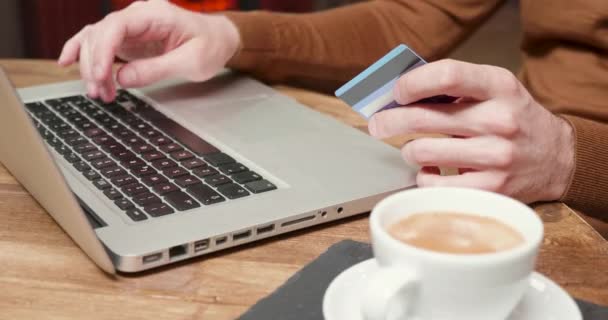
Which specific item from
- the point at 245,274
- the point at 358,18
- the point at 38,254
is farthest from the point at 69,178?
the point at 358,18

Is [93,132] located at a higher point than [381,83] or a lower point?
lower

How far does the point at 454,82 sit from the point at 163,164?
0.30 m

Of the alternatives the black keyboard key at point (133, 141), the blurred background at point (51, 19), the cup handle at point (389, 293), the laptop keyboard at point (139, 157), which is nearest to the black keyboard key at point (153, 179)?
the laptop keyboard at point (139, 157)

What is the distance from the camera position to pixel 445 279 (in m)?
0.48

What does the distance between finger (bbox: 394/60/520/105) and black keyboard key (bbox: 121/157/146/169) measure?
264mm

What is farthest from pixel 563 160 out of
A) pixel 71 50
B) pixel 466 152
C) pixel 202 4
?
pixel 202 4

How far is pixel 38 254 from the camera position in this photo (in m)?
0.67

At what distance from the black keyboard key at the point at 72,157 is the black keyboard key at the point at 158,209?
6.0 inches

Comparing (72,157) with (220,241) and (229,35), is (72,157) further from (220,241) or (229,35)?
(229,35)

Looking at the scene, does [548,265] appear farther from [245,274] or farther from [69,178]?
[69,178]

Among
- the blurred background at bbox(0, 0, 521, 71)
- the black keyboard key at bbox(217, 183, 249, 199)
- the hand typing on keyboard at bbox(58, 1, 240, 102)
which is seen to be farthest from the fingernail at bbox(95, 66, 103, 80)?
the blurred background at bbox(0, 0, 521, 71)

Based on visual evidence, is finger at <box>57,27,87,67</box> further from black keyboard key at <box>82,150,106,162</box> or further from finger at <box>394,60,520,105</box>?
finger at <box>394,60,520,105</box>

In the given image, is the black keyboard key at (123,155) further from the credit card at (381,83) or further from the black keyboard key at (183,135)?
the credit card at (381,83)

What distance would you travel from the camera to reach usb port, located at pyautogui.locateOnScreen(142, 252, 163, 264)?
0.63m
